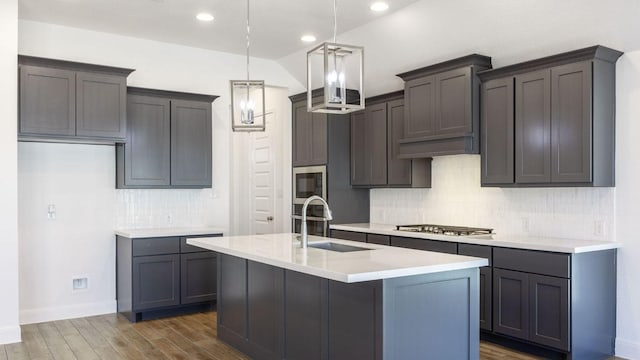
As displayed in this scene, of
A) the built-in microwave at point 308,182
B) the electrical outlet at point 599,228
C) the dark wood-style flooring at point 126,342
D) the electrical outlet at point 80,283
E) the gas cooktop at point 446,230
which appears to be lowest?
the dark wood-style flooring at point 126,342

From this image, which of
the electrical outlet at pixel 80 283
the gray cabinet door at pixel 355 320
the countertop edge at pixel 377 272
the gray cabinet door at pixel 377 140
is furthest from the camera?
the gray cabinet door at pixel 377 140

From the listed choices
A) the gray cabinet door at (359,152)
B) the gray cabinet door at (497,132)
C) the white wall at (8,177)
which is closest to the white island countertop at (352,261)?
the gray cabinet door at (497,132)

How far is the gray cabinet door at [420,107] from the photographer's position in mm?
4922

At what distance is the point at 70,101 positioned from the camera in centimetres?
502

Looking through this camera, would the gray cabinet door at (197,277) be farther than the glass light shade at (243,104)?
Yes

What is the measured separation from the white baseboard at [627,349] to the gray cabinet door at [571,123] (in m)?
1.27

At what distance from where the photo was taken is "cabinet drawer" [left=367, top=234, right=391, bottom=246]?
206 inches

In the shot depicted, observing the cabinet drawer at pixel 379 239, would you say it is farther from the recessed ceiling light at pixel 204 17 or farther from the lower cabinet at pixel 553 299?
the recessed ceiling light at pixel 204 17

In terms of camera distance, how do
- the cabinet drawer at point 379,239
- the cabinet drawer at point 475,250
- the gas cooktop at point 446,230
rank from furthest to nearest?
the cabinet drawer at point 379,239
the gas cooktop at point 446,230
the cabinet drawer at point 475,250

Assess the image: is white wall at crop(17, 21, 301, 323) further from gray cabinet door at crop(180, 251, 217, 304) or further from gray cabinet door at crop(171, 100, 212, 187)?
gray cabinet door at crop(180, 251, 217, 304)

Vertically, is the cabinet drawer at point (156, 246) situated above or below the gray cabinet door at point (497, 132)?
below

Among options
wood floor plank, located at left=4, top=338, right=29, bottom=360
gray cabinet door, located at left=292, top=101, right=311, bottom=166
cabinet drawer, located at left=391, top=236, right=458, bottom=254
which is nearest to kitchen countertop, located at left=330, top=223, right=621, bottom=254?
cabinet drawer, located at left=391, top=236, right=458, bottom=254

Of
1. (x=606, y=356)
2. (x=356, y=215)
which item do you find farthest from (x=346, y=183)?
(x=606, y=356)

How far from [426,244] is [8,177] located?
3724 millimetres
